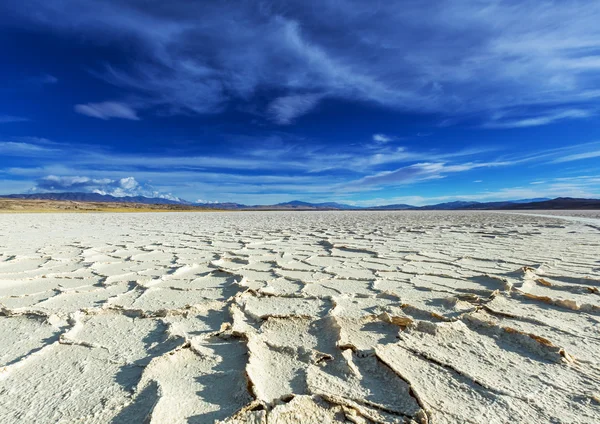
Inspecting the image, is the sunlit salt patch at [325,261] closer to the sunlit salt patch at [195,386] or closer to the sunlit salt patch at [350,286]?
the sunlit salt patch at [350,286]

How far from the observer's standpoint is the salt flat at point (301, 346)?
1.15 meters

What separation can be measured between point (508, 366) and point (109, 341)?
1.96m

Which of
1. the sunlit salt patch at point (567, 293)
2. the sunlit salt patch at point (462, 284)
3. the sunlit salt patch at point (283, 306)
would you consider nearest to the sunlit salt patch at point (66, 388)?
the sunlit salt patch at point (283, 306)

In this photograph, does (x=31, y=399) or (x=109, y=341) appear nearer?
(x=31, y=399)

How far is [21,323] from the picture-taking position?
194 centimetres

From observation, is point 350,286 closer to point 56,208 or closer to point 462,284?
point 462,284

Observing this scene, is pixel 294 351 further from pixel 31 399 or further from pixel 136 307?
pixel 136 307

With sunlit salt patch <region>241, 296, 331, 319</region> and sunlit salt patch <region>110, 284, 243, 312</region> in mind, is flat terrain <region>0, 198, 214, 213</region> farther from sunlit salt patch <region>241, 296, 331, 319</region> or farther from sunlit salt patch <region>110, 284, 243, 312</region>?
sunlit salt patch <region>241, 296, 331, 319</region>

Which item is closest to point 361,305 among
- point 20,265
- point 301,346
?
point 301,346

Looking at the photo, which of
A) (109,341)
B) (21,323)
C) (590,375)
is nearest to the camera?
(590,375)

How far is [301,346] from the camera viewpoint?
162 cm

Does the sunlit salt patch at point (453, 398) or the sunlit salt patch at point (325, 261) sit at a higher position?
the sunlit salt patch at point (325, 261)

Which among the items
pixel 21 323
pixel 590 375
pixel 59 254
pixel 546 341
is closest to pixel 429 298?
pixel 546 341

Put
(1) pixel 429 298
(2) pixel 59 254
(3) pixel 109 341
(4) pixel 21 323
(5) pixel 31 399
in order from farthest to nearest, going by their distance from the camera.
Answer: (2) pixel 59 254 → (1) pixel 429 298 → (4) pixel 21 323 → (3) pixel 109 341 → (5) pixel 31 399
